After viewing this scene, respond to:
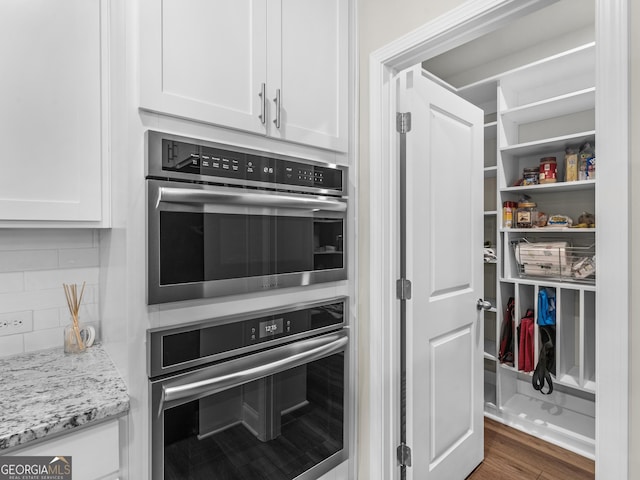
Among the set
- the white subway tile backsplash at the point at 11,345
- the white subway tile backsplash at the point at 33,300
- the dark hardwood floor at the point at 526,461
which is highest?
the white subway tile backsplash at the point at 33,300

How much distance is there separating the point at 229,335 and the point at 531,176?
2348 mm

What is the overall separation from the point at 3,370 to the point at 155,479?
637 mm

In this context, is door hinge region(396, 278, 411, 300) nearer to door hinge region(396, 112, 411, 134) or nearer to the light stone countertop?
door hinge region(396, 112, 411, 134)

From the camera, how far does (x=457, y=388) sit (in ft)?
5.92

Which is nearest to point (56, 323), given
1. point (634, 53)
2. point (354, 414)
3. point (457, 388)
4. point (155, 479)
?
point (155, 479)

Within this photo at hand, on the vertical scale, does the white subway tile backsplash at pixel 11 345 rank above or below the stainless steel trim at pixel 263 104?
below

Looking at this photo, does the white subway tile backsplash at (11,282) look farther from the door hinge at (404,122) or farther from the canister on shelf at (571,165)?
the canister on shelf at (571,165)

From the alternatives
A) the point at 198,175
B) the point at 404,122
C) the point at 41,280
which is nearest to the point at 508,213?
the point at 404,122

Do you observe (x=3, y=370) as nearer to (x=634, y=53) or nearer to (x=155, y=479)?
(x=155, y=479)

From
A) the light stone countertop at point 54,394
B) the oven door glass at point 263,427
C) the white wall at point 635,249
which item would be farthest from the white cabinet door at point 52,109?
the white wall at point 635,249

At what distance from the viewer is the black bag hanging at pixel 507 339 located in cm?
251

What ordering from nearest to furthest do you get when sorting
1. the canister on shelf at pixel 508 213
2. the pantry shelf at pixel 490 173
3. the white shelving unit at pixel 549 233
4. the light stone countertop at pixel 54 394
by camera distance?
the light stone countertop at pixel 54 394
the white shelving unit at pixel 549 233
the canister on shelf at pixel 508 213
the pantry shelf at pixel 490 173

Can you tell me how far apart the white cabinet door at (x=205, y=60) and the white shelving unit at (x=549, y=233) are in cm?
192

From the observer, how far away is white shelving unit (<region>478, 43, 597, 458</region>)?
2223mm
